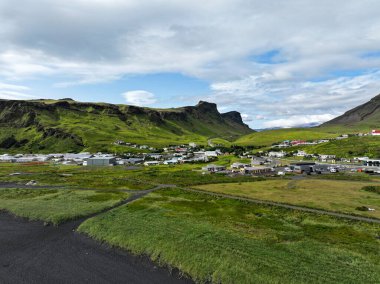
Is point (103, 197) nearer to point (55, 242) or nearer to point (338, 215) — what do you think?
point (55, 242)

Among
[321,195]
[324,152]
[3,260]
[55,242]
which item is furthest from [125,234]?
[324,152]

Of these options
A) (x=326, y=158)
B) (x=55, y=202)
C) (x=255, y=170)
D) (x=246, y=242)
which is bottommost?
(x=246, y=242)

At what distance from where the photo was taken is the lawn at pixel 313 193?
→ 65.4m

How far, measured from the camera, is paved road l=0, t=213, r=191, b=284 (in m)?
36.6

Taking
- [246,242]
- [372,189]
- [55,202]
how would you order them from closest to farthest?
[246,242] → [55,202] → [372,189]

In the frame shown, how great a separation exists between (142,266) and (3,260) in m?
20.8

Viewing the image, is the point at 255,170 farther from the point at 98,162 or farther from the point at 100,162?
the point at 98,162

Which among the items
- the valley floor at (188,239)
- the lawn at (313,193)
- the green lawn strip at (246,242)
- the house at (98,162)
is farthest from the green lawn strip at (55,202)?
the house at (98,162)

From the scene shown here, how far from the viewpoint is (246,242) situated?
43.1m

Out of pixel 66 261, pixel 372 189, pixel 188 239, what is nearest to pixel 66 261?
pixel 66 261

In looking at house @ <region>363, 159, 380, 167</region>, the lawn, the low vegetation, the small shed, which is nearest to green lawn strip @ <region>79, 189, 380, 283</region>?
the lawn

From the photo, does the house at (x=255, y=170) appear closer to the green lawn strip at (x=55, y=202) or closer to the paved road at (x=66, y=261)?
the green lawn strip at (x=55, y=202)

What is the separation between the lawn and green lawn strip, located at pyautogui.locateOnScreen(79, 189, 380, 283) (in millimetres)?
10304

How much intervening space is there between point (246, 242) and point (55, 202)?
50.5 metres
